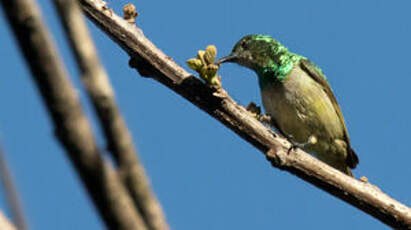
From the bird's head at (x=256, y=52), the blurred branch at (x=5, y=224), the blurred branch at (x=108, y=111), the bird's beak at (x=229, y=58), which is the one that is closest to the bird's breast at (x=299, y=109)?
the bird's head at (x=256, y=52)

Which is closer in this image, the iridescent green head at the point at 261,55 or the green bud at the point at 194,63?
the green bud at the point at 194,63

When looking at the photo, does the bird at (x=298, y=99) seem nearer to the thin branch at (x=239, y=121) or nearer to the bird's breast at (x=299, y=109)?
the bird's breast at (x=299, y=109)

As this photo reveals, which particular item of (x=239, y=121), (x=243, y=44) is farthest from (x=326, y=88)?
(x=239, y=121)

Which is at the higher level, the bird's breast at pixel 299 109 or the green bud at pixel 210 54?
the bird's breast at pixel 299 109

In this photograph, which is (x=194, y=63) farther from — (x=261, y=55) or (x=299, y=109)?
(x=261, y=55)

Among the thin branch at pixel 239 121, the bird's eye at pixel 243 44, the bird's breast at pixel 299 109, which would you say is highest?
the bird's eye at pixel 243 44

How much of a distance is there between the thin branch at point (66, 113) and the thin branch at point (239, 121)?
294 cm

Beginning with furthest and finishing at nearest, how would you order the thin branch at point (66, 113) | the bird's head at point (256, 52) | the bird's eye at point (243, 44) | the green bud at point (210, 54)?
the bird's eye at point (243, 44) → the bird's head at point (256, 52) → the green bud at point (210, 54) → the thin branch at point (66, 113)

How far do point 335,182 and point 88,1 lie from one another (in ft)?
6.74

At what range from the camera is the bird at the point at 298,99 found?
261 inches

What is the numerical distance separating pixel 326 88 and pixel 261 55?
32.4 inches

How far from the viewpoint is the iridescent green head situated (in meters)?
7.09

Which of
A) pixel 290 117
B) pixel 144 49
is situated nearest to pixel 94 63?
pixel 144 49

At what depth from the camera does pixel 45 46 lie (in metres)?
1.24
